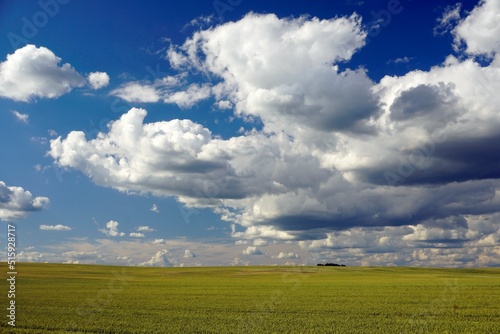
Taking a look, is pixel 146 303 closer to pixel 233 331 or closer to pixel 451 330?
pixel 233 331

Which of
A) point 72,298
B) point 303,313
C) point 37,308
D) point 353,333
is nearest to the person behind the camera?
point 353,333

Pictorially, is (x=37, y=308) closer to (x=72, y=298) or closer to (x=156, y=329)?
(x=72, y=298)

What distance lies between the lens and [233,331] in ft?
92.2

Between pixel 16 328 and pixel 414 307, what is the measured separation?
3546 cm

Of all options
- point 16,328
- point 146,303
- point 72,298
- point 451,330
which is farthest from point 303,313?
point 72,298

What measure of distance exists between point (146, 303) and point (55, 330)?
16.2 metres

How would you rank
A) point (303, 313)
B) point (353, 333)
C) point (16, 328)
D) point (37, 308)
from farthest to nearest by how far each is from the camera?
1. point (37, 308)
2. point (303, 313)
3. point (16, 328)
4. point (353, 333)

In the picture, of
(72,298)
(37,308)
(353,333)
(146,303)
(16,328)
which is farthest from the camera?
(72,298)

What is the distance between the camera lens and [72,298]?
161 ft

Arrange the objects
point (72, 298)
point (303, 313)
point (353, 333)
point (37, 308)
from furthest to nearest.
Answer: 1. point (72, 298)
2. point (37, 308)
3. point (303, 313)
4. point (353, 333)

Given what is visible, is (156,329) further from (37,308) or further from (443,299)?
(443,299)

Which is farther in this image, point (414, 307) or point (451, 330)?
point (414, 307)

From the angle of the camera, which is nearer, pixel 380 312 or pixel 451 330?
pixel 451 330

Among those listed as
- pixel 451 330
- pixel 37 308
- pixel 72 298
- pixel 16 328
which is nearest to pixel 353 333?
pixel 451 330
